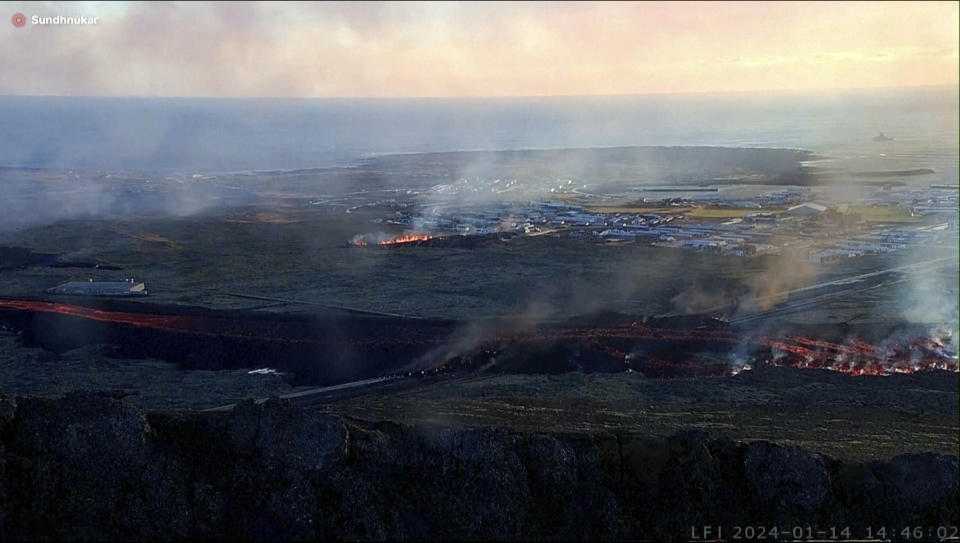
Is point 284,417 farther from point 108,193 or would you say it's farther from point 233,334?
point 108,193

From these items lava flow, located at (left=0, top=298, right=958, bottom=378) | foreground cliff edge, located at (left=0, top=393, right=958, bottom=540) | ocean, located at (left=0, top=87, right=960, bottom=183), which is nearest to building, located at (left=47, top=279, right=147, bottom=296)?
lava flow, located at (left=0, top=298, right=958, bottom=378)

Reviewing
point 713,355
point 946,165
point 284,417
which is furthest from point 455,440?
point 946,165

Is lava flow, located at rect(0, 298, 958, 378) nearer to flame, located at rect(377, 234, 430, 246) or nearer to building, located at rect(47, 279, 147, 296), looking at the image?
building, located at rect(47, 279, 147, 296)

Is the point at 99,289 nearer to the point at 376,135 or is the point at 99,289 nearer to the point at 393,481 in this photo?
the point at 393,481

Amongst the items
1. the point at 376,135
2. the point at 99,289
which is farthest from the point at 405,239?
the point at 376,135

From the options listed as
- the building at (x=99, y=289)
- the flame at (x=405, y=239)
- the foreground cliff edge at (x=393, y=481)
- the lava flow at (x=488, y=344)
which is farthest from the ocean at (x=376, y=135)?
the foreground cliff edge at (x=393, y=481)

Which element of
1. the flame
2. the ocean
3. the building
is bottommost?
the building
